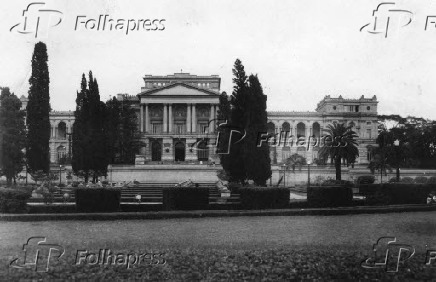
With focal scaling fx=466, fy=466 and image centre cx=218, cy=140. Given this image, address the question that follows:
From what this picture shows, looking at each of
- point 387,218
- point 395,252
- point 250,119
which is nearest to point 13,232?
point 395,252

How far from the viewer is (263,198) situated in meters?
21.8

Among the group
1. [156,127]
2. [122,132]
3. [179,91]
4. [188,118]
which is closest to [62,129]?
[156,127]

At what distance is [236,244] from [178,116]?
61.2 m

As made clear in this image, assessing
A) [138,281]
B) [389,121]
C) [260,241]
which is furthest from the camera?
[389,121]

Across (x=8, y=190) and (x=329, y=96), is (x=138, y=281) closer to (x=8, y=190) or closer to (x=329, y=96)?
(x=8, y=190)

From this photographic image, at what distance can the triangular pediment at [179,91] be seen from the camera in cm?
6956

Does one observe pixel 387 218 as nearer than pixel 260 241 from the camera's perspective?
No

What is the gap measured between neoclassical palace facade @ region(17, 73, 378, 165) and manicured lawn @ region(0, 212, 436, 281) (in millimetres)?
45664

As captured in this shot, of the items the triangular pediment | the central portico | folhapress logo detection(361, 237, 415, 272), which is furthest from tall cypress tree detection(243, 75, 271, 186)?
the triangular pediment

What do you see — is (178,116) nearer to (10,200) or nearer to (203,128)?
(203,128)

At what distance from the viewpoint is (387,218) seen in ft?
60.0

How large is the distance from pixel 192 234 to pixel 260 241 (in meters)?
2.42

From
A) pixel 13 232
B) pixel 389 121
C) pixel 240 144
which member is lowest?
pixel 13 232

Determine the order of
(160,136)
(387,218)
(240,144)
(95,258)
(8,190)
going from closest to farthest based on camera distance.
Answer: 1. (95,258)
2. (387,218)
3. (8,190)
4. (240,144)
5. (160,136)
